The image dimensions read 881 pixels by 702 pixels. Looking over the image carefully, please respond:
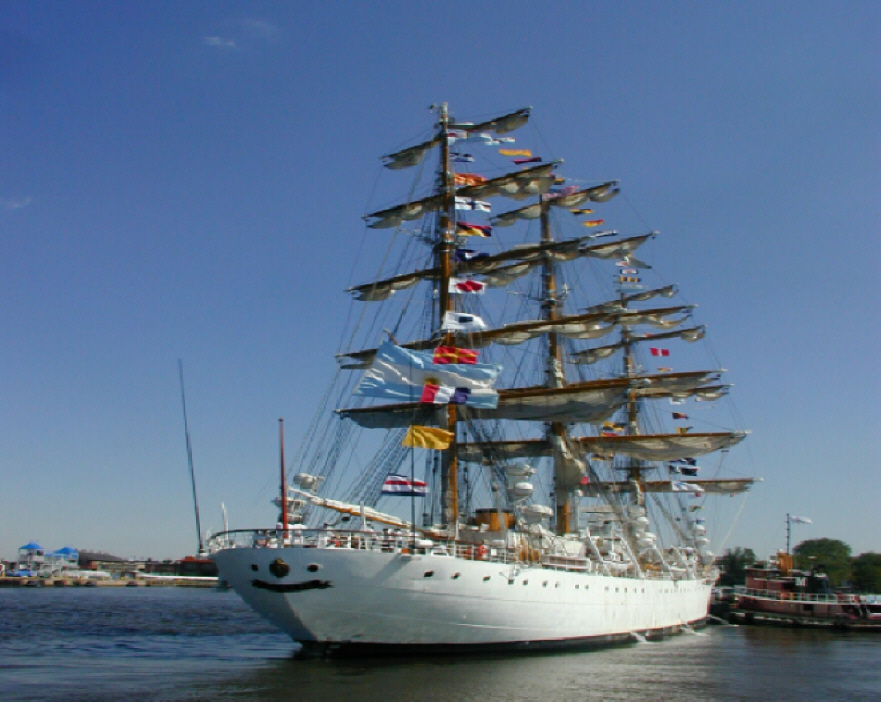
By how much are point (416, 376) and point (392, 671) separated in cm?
1641

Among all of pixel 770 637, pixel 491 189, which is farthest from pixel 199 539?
pixel 770 637

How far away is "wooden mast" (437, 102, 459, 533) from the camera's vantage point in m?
42.2

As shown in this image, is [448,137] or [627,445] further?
[627,445]

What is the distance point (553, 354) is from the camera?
60.8 m

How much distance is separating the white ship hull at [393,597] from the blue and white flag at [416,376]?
10024 mm

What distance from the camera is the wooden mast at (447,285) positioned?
42188 millimetres

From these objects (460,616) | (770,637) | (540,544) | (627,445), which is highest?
(627,445)

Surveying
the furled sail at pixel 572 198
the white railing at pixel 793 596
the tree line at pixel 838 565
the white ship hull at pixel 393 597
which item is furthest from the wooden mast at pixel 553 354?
the tree line at pixel 838 565

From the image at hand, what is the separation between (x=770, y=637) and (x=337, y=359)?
117 feet

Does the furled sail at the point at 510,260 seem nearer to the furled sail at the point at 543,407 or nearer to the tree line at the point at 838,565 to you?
the furled sail at the point at 543,407

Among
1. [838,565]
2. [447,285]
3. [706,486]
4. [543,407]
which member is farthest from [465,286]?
[838,565]

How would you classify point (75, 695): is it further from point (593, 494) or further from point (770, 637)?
point (770, 637)

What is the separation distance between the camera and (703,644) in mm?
50094

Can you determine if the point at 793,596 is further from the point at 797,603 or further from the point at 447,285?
the point at 447,285
